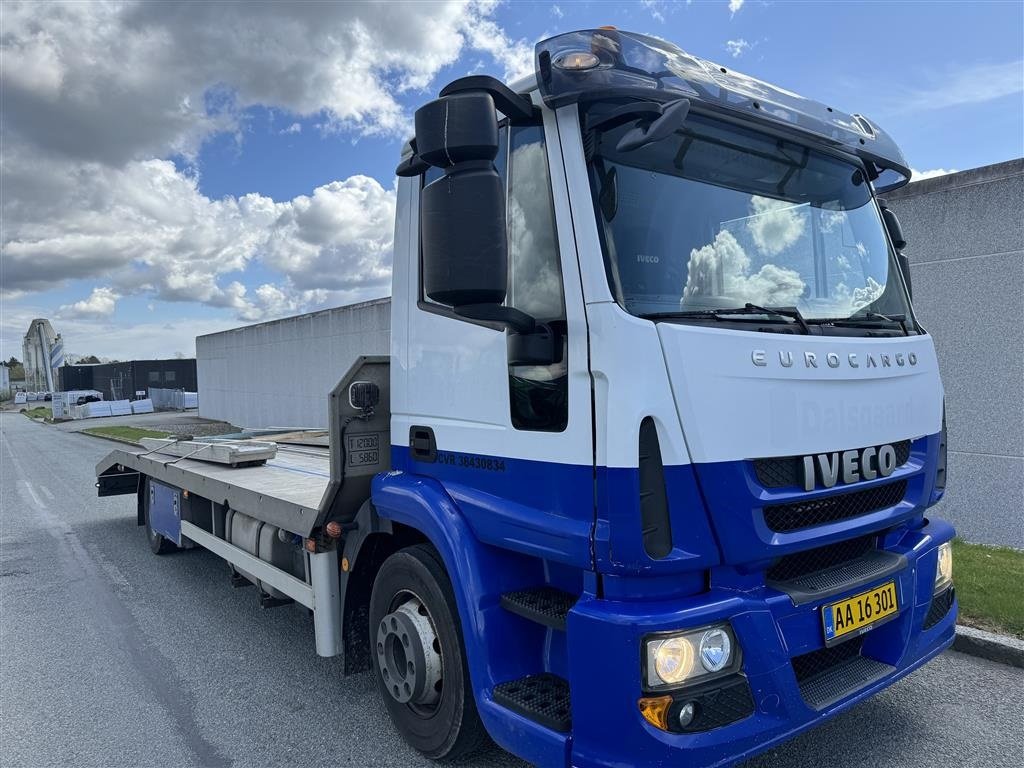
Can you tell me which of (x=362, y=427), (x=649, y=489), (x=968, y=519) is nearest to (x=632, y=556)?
(x=649, y=489)

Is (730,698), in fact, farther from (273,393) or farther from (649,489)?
(273,393)

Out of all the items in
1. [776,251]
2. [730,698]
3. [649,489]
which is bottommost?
[730,698]

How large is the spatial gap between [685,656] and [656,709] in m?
0.17

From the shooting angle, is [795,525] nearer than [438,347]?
Yes

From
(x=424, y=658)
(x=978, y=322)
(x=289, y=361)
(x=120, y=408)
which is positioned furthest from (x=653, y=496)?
(x=120, y=408)

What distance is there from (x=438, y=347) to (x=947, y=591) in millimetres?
2411

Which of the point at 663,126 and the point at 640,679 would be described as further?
the point at 663,126

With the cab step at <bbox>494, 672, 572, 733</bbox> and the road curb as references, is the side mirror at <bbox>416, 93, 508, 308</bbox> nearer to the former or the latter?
the cab step at <bbox>494, 672, 572, 733</bbox>

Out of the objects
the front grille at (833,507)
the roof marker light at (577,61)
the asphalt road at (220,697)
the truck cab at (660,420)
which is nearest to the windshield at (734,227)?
the truck cab at (660,420)

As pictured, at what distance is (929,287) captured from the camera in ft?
20.9

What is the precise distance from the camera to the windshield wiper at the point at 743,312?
229 cm

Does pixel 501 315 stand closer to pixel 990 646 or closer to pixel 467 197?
pixel 467 197

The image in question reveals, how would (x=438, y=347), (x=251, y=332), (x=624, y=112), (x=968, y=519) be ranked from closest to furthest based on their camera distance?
(x=624, y=112), (x=438, y=347), (x=968, y=519), (x=251, y=332)

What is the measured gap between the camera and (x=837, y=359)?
98.9 inches
